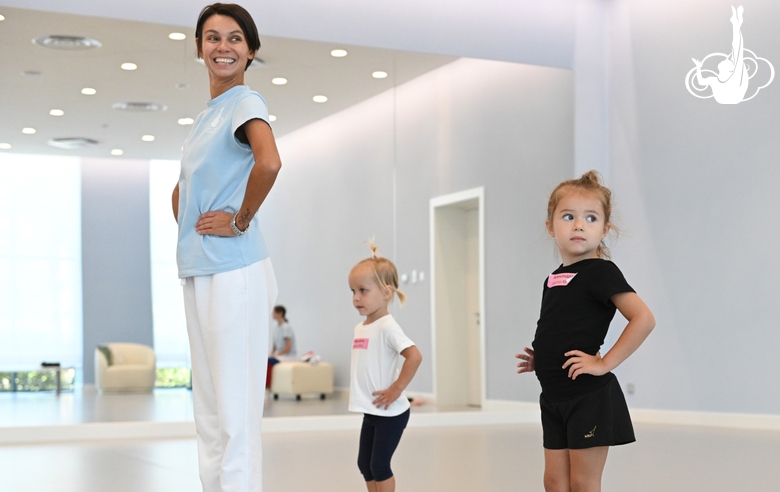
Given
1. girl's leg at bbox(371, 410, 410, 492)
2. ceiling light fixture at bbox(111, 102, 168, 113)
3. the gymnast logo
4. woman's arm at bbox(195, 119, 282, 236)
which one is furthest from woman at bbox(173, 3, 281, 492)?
the gymnast logo

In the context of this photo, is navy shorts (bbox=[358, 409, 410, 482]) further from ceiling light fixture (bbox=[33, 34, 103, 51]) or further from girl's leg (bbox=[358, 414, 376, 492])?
ceiling light fixture (bbox=[33, 34, 103, 51])

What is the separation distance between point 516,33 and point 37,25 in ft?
13.4

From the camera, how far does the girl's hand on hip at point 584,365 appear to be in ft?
7.00

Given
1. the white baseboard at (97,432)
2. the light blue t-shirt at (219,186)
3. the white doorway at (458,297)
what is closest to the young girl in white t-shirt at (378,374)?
the light blue t-shirt at (219,186)

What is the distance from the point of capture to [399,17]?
778 cm

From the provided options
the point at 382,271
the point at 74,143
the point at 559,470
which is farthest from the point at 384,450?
the point at 74,143

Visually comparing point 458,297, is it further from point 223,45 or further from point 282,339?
point 223,45

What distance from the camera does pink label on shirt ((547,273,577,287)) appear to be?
2.25 m

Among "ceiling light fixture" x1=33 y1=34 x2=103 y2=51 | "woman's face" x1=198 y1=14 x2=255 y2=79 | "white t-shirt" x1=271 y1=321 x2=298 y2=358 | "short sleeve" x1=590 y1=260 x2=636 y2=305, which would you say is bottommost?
"white t-shirt" x1=271 y1=321 x2=298 y2=358

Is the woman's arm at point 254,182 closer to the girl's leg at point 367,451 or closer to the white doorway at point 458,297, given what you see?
the girl's leg at point 367,451

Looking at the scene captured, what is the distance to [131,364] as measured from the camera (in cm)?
756

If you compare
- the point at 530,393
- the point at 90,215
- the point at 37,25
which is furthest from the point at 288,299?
the point at 37,25

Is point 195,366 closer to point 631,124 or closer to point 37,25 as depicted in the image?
point 37,25

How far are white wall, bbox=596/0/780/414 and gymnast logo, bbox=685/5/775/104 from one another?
60 mm
